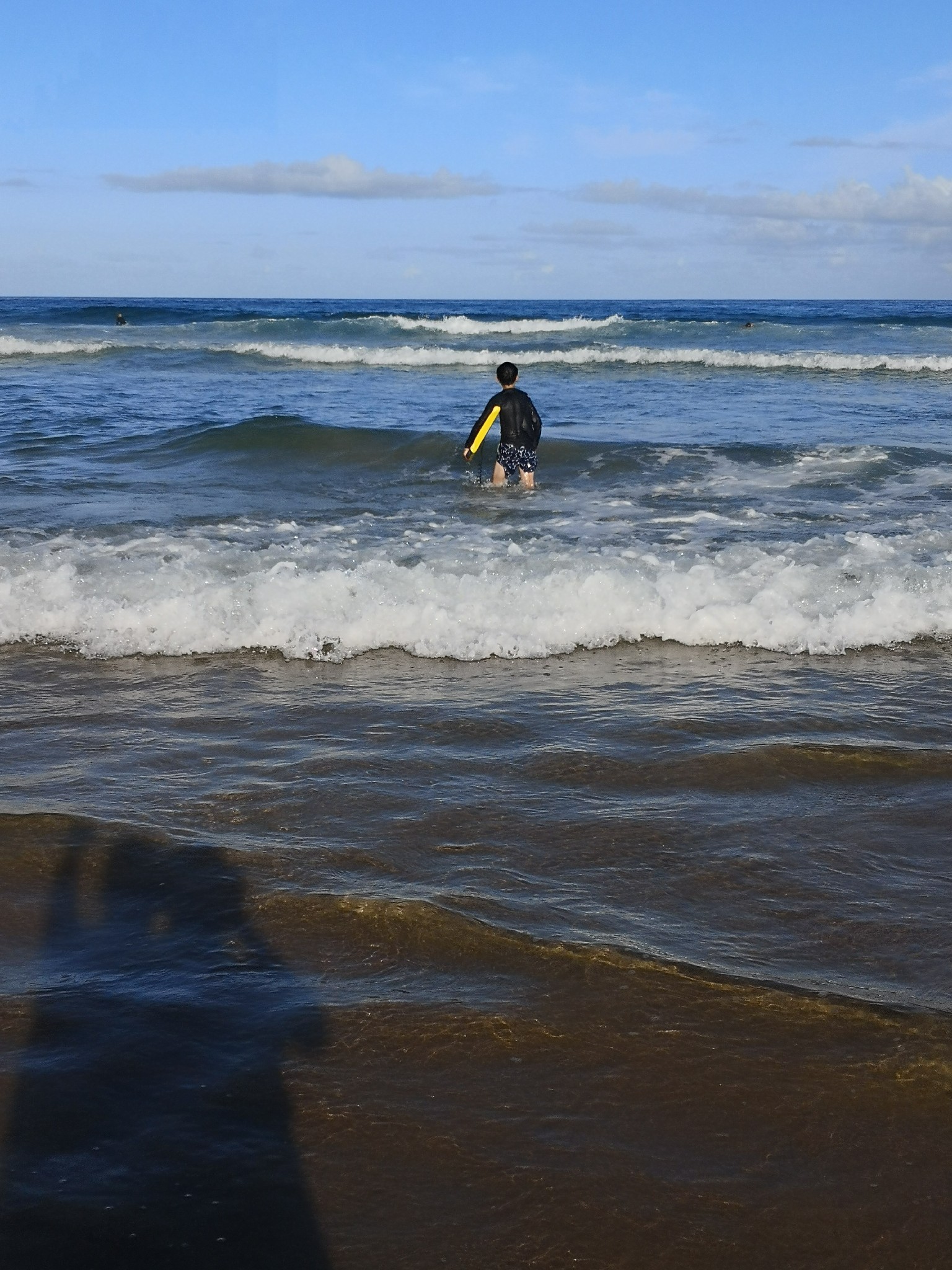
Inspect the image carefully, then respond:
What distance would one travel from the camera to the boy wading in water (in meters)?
11.0

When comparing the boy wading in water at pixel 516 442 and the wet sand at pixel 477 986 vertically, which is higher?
the boy wading in water at pixel 516 442

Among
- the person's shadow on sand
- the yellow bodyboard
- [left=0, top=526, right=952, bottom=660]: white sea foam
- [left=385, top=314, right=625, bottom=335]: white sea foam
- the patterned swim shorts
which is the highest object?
[left=385, top=314, right=625, bottom=335]: white sea foam

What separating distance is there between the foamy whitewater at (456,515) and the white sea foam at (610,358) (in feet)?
7.32

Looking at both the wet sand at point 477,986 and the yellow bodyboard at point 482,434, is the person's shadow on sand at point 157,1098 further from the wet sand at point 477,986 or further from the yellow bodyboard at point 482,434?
the yellow bodyboard at point 482,434

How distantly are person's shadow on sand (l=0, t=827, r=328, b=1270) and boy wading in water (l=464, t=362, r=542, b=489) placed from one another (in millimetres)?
8183

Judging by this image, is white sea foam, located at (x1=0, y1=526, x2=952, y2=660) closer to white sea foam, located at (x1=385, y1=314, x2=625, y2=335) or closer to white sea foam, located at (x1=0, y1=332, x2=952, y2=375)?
white sea foam, located at (x1=0, y1=332, x2=952, y2=375)

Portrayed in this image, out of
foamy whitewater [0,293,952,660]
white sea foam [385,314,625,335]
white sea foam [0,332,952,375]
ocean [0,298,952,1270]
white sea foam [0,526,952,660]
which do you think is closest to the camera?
ocean [0,298,952,1270]

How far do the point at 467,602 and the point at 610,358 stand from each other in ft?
68.3

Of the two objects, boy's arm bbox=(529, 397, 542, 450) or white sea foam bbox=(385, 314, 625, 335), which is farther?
white sea foam bbox=(385, 314, 625, 335)

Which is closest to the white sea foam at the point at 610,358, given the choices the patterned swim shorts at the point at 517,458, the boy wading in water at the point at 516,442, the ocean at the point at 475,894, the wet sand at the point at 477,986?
the boy wading in water at the point at 516,442

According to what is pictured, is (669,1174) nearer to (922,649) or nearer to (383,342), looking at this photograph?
(922,649)

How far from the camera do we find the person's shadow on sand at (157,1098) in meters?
2.00

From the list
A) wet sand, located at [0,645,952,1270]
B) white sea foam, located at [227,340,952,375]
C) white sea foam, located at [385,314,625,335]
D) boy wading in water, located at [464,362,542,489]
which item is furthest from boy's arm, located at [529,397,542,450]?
white sea foam, located at [385,314,625,335]

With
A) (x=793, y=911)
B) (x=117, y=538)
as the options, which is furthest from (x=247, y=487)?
(x=793, y=911)
